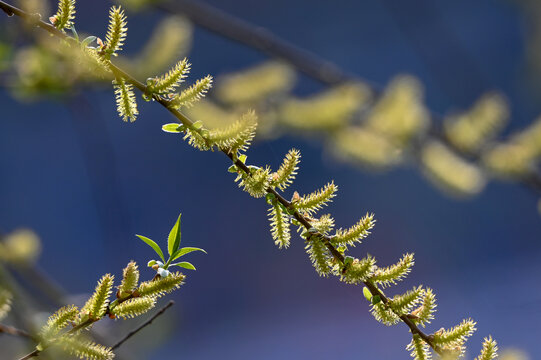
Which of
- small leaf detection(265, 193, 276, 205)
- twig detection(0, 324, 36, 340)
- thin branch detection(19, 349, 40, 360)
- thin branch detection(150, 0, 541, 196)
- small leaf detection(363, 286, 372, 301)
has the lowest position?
thin branch detection(19, 349, 40, 360)

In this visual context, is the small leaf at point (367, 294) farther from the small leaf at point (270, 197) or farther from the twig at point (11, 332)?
the twig at point (11, 332)

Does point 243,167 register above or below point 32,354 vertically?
above

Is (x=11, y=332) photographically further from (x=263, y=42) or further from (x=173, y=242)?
(x=263, y=42)

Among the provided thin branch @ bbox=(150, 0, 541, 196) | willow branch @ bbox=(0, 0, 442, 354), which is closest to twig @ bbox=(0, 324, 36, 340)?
willow branch @ bbox=(0, 0, 442, 354)

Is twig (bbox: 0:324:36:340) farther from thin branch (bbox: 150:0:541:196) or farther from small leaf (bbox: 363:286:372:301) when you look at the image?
thin branch (bbox: 150:0:541:196)

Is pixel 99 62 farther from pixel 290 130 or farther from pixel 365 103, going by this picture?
pixel 365 103

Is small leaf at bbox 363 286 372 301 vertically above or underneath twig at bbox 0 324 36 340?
above

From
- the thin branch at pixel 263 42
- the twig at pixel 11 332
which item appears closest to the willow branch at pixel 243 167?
the twig at pixel 11 332

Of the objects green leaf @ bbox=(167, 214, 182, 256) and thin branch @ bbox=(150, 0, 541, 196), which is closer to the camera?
green leaf @ bbox=(167, 214, 182, 256)

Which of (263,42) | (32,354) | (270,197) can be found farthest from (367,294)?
(263,42)
